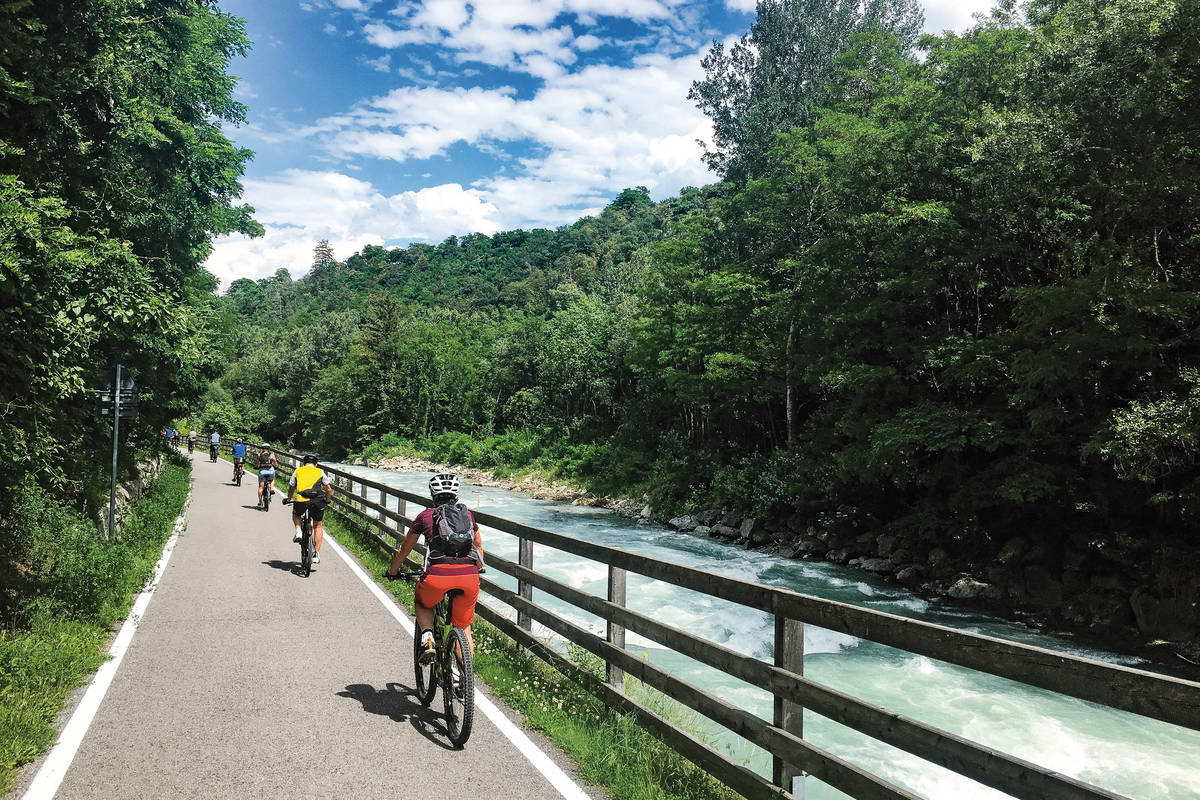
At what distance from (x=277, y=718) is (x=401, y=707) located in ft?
2.94

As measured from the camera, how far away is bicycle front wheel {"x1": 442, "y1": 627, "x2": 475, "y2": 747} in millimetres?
4875

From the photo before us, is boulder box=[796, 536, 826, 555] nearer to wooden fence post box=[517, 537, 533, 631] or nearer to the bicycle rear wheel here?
wooden fence post box=[517, 537, 533, 631]

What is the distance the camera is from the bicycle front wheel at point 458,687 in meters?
4.88

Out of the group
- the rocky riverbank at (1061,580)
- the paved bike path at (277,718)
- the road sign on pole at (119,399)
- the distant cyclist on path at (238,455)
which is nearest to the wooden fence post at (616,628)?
the paved bike path at (277,718)

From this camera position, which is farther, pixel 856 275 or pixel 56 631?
pixel 856 275

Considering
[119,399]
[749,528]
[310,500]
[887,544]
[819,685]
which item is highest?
[119,399]

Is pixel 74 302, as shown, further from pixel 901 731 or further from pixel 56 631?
pixel 901 731

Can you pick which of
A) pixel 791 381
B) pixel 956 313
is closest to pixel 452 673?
pixel 956 313

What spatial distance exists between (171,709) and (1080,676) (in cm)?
598

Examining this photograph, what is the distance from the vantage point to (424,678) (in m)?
5.96

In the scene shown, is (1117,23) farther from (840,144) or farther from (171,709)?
(171,709)

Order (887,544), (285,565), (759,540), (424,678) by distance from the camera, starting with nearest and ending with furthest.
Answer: (424,678) → (285,565) → (887,544) → (759,540)

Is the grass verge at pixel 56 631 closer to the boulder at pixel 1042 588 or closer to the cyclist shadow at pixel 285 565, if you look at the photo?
the cyclist shadow at pixel 285 565

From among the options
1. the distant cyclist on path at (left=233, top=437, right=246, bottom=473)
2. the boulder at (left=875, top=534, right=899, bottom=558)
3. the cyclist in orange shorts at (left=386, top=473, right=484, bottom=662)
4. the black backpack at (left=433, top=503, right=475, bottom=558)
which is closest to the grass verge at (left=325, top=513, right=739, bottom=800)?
the cyclist in orange shorts at (left=386, top=473, right=484, bottom=662)
